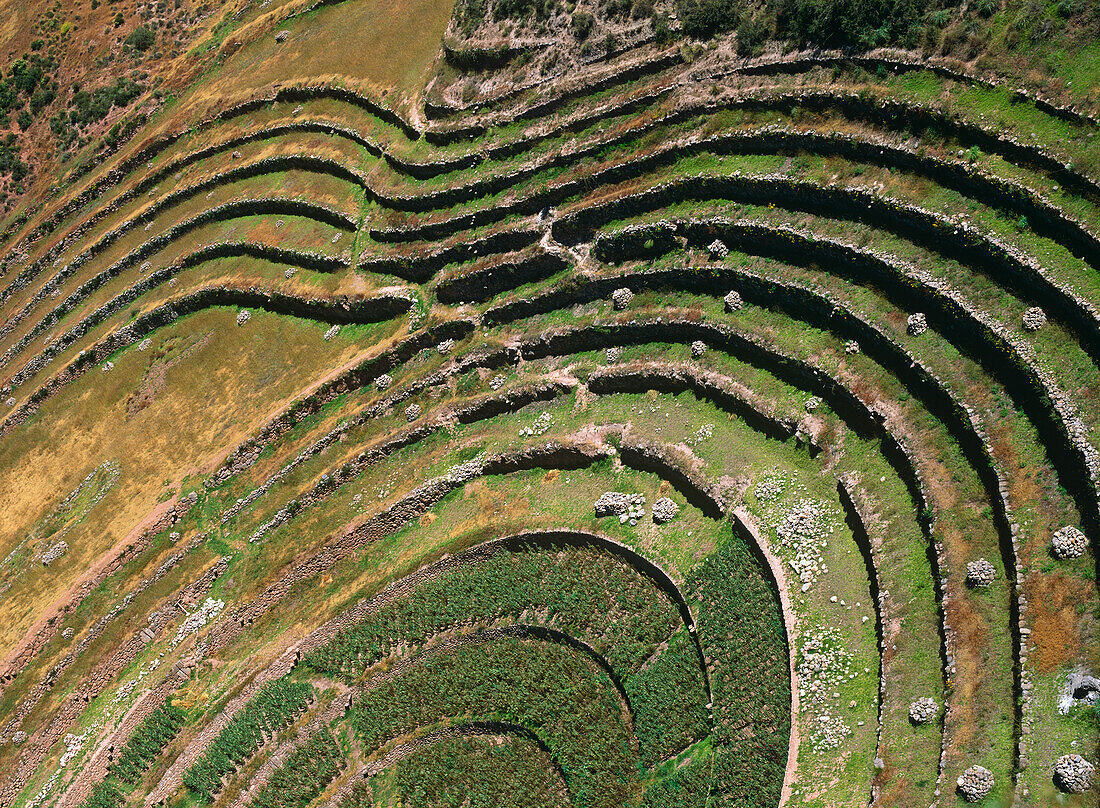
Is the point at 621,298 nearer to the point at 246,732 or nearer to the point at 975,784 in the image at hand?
the point at 975,784

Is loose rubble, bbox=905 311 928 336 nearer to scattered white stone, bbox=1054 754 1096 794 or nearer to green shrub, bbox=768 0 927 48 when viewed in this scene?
green shrub, bbox=768 0 927 48

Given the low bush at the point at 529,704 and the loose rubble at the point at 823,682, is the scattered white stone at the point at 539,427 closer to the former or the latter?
the low bush at the point at 529,704

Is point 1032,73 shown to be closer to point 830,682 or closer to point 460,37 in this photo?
point 830,682

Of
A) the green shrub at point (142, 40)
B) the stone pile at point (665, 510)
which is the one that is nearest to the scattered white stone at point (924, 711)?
the stone pile at point (665, 510)

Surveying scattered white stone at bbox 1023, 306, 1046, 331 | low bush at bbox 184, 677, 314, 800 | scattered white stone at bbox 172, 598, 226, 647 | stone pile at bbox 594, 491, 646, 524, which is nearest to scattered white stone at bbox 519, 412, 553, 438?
stone pile at bbox 594, 491, 646, 524

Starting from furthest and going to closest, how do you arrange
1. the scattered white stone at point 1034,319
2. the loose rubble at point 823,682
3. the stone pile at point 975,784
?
the scattered white stone at point 1034,319 < the loose rubble at point 823,682 < the stone pile at point 975,784
